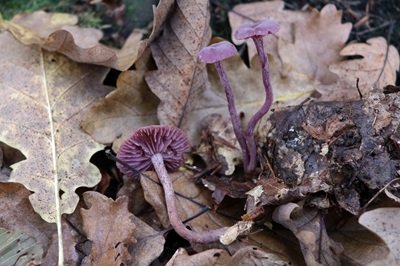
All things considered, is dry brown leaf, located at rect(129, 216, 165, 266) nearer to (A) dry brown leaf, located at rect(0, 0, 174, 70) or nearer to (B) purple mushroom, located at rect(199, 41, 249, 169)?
(B) purple mushroom, located at rect(199, 41, 249, 169)

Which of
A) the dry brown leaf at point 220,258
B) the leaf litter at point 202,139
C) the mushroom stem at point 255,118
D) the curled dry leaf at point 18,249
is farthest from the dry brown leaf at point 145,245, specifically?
the mushroom stem at point 255,118

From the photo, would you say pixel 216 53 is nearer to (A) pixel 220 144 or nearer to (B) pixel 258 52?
(B) pixel 258 52

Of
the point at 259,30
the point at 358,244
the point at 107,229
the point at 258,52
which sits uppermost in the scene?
the point at 259,30

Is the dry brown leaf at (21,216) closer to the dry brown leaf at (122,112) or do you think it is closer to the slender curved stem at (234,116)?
the dry brown leaf at (122,112)

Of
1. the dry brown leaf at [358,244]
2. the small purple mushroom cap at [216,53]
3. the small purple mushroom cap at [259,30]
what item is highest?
the small purple mushroom cap at [259,30]

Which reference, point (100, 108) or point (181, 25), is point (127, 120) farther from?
point (181, 25)

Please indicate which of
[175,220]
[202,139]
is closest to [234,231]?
[175,220]

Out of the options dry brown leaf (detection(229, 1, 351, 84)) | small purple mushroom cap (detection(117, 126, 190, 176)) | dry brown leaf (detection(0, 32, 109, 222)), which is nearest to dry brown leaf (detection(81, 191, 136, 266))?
dry brown leaf (detection(0, 32, 109, 222))
